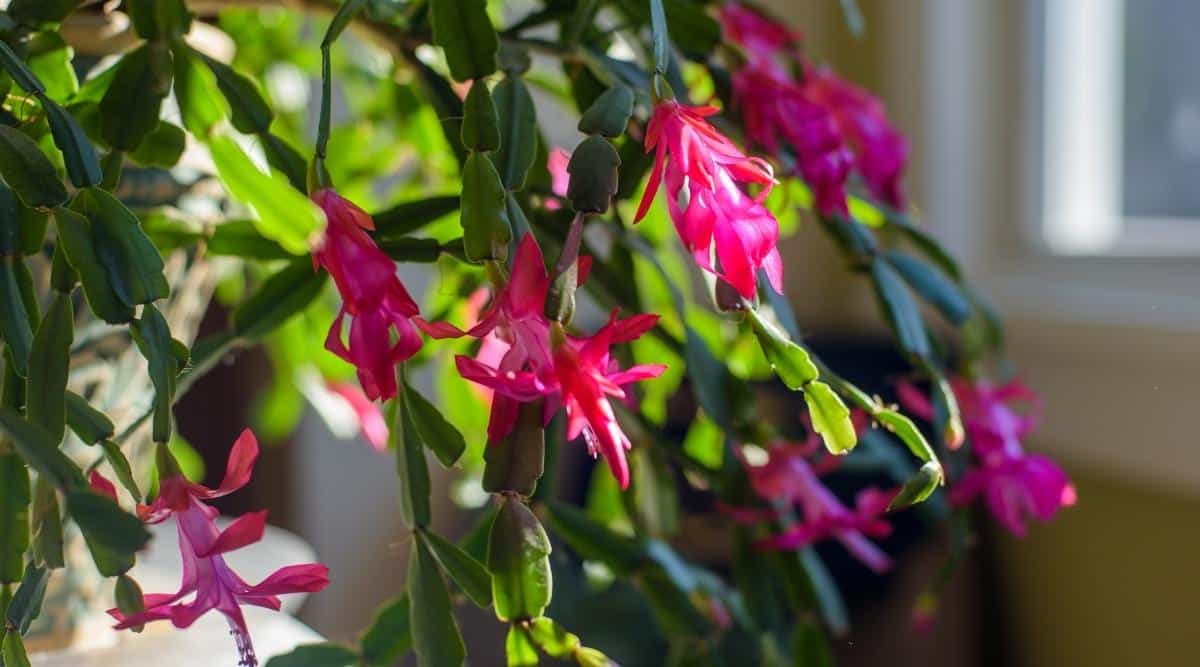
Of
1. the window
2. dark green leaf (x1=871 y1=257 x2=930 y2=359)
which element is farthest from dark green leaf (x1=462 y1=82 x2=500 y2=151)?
the window

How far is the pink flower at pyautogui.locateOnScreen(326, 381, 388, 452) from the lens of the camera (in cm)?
71

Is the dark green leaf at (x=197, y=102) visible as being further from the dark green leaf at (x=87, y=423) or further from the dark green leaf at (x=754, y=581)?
the dark green leaf at (x=754, y=581)

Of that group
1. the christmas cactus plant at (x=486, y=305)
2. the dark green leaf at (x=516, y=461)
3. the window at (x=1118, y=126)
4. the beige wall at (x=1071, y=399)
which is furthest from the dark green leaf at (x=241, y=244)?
the window at (x=1118, y=126)

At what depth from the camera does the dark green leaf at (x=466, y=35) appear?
37cm

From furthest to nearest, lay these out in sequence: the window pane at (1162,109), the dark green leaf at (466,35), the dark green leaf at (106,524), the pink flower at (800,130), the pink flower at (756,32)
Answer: the window pane at (1162,109) → the pink flower at (756,32) → the pink flower at (800,130) → the dark green leaf at (466,35) → the dark green leaf at (106,524)

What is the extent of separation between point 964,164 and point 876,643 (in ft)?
1.88

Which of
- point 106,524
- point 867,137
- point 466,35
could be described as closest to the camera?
point 106,524

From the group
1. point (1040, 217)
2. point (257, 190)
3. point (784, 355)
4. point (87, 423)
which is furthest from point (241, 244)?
point (1040, 217)

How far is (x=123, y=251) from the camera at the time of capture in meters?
0.33

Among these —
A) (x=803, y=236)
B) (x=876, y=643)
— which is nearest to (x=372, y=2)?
(x=876, y=643)

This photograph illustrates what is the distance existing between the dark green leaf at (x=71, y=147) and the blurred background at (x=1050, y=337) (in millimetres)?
968

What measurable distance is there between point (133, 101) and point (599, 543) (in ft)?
0.85

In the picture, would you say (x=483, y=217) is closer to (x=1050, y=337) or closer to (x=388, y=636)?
(x=388, y=636)

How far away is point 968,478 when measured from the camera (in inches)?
22.0
